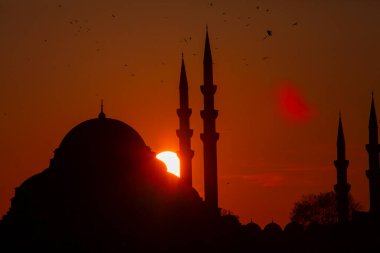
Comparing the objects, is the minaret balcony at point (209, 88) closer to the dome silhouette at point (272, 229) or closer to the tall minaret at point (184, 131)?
the tall minaret at point (184, 131)

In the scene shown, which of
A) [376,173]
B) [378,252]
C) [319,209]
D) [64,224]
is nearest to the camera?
[64,224]

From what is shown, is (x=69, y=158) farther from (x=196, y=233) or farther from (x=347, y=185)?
(x=347, y=185)

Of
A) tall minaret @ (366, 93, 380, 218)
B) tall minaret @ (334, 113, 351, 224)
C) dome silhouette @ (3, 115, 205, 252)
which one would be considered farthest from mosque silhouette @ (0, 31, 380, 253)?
tall minaret @ (334, 113, 351, 224)

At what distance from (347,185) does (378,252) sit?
21.7 feet

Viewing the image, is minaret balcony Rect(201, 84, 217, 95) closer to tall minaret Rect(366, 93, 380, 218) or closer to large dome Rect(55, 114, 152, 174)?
large dome Rect(55, 114, 152, 174)

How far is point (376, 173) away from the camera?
1558 inches

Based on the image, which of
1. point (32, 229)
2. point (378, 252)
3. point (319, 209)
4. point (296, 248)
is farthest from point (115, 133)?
point (319, 209)

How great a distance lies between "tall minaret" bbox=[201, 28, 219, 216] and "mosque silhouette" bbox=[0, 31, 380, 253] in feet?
0.11

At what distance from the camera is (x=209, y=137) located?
34812mm

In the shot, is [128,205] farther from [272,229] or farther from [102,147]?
[272,229]

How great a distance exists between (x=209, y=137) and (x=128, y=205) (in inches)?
160

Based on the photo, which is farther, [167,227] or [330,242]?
[330,242]

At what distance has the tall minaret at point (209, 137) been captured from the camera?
34312 millimetres

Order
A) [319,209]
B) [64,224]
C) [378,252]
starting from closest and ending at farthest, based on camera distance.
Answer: [64,224] → [378,252] → [319,209]
